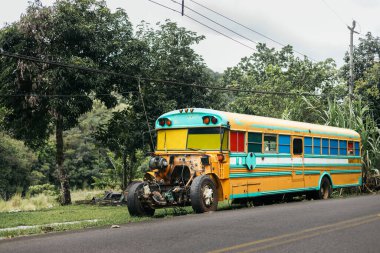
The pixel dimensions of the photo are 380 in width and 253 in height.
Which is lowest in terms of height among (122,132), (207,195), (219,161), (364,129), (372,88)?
(207,195)

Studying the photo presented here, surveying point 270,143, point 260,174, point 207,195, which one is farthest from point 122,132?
point 207,195

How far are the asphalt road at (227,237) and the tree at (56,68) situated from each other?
1335 centimetres

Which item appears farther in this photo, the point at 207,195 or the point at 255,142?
the point at 255,142

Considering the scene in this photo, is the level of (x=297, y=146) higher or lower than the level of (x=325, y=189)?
higher

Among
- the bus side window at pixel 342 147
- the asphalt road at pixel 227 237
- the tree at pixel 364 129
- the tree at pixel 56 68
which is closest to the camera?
the asphalt road at pixel 227 237

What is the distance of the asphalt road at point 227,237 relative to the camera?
7.67 m

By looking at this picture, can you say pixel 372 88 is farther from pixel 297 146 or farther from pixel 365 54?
pixel 297 146

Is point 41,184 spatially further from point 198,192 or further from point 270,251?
point 270,251

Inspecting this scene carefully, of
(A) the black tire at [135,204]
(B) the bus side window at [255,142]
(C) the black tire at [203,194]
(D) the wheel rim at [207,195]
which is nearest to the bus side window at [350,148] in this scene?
(B) the bus side window at [255,142]

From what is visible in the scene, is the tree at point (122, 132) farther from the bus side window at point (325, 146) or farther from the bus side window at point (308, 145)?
the bus side window at point (308, 145)

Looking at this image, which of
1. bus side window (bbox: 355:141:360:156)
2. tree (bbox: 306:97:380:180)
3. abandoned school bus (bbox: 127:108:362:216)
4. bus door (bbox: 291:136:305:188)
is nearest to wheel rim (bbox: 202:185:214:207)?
abandoned school bus (bbox: 127:108:362:216)

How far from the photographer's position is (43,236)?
30.4ft

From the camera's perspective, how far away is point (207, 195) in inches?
524

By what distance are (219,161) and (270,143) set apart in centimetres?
296
